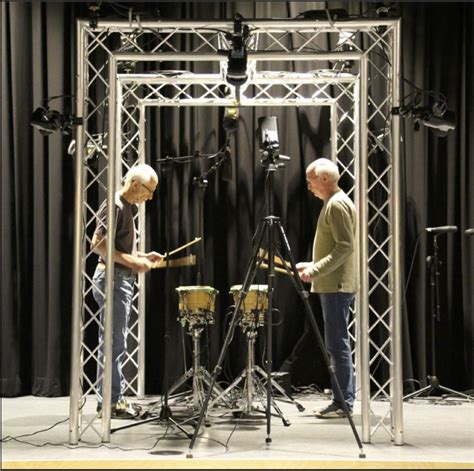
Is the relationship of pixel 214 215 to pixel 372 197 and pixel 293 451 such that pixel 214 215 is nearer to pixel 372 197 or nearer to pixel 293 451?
pixel 372 197

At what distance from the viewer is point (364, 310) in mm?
4984

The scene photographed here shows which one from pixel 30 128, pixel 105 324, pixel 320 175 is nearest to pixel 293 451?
pixel 105 324

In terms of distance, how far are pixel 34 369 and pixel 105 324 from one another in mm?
3133

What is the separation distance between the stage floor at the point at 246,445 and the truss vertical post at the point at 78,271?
8.8 inches

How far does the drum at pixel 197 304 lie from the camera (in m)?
6.06

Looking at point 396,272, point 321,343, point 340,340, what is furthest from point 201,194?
point 321,343

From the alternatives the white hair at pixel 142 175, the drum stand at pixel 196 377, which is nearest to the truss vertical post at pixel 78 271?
the white hair at pixel 142 175

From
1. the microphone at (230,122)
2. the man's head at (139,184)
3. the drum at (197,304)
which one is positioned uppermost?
the microphone at (230,122)

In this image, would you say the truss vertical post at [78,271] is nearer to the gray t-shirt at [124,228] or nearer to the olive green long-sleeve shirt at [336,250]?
the gray t-shirt at [124,228]

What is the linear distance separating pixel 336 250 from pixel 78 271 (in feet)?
6.42

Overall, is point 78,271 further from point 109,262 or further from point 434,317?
point 434,317

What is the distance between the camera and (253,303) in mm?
6020

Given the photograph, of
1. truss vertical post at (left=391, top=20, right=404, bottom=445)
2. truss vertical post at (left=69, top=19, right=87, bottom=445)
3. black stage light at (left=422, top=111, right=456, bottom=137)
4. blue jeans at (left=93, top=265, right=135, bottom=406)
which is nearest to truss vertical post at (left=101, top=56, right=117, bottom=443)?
truss vertical post at (left=69, top=19, right=87, bottom=445)

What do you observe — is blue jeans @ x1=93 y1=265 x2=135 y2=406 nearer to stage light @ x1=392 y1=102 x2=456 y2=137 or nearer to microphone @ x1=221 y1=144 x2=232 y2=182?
microphone @ x1=221 y1=144 x2=232 y2=182
